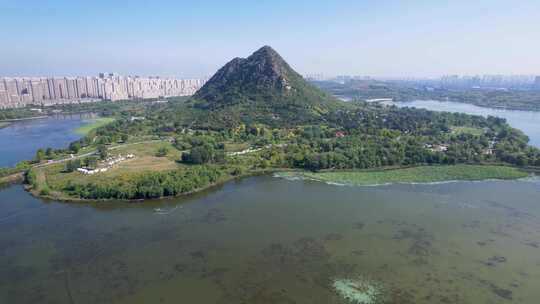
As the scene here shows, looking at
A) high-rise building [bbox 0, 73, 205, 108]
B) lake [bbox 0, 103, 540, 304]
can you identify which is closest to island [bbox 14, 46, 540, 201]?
lake [bbox 0, 103, 540, 304]

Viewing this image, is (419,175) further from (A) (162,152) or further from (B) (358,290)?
(A) (162,152)

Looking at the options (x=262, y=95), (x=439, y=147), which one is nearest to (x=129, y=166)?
(x=439, y=147)

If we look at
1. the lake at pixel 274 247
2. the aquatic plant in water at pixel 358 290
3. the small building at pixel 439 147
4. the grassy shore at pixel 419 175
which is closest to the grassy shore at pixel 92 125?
the lake at pixel 274 247

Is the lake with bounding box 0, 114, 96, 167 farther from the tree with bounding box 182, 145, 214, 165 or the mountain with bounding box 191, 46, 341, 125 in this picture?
the mountain with bounding box 191, 46, 341, 125

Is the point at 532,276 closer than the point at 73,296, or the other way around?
the point at 73,296

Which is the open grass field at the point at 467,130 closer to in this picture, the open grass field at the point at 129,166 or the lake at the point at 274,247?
the lake at the point at 274,247

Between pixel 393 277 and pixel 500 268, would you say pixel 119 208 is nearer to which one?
pixel 393 277

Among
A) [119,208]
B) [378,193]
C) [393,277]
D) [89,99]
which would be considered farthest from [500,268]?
[89,99]
